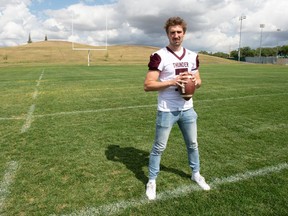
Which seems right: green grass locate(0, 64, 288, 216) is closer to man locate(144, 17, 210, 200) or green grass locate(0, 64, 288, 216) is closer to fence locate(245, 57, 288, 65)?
man locate(144, 17, 210, 200)

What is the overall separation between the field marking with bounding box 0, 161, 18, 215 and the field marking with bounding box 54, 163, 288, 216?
975mm

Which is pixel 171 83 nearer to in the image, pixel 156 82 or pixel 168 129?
pixel 156 82

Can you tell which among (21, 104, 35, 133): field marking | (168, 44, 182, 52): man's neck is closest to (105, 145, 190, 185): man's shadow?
(168, 44, 182, 52): man's neck

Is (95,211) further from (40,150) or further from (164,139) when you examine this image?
(40,150)

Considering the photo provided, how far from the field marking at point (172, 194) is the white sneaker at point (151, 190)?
2.0 inches

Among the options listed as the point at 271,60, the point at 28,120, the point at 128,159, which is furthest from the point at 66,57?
the point at 128,159

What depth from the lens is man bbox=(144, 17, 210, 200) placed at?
3127mm

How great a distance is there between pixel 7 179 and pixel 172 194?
7.30ft

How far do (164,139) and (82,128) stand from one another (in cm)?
333

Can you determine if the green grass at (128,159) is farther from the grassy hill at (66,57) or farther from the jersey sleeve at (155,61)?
the grassy hill at (66,57)

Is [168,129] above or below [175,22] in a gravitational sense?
below

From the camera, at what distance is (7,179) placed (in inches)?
152

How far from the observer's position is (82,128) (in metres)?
6.33

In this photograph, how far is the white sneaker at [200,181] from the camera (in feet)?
11.8
